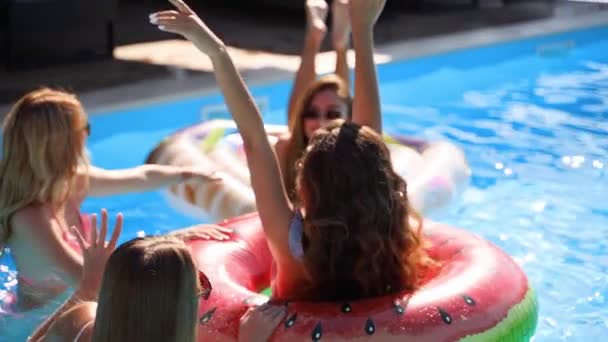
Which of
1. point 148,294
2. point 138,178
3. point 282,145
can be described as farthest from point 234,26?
point 148,294

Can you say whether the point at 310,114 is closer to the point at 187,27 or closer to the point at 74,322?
the point at 187,27

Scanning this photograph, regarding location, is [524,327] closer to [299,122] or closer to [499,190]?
[299,122]

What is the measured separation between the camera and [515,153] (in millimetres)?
6754

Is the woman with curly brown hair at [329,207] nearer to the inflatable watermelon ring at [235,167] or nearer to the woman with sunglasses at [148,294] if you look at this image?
the woman with sunglasses at [148,294]

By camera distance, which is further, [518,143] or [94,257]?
[518,143]

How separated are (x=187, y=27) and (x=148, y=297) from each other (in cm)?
105

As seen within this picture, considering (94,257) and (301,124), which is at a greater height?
(94,257)

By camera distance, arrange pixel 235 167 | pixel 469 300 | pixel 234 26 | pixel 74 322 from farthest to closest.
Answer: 1. pixel 234 26
2. pixel 235 167
3. pixel 469 300
4. pixel 74 322

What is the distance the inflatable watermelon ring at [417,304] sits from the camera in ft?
9.26

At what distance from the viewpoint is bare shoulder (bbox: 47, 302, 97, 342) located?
7.31 ft

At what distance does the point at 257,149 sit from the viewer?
288 cm

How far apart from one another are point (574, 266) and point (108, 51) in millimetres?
4759

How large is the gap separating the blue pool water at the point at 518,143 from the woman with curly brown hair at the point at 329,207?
125 centimetres

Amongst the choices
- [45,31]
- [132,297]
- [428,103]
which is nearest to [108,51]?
[45,31]
